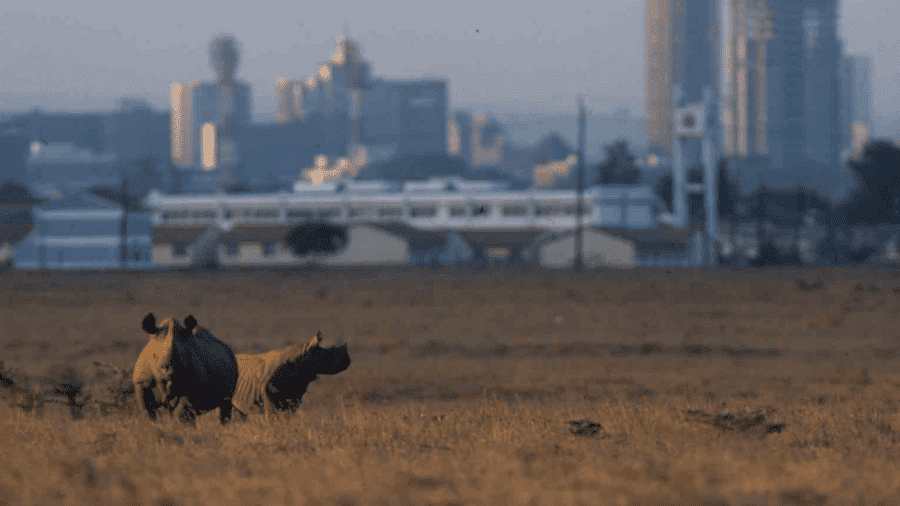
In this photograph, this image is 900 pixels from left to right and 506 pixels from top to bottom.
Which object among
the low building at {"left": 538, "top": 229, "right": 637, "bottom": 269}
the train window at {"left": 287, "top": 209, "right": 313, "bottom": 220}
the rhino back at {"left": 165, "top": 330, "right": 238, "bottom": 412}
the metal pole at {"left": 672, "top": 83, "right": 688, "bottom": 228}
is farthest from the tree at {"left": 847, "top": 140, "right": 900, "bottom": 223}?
the rhino back at {"left": 165, "top": 330, "right": 238, "bottom": 412}

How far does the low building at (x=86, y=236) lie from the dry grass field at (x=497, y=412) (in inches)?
3024

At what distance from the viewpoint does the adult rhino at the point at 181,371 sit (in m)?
12.4

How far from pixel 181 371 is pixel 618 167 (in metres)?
183

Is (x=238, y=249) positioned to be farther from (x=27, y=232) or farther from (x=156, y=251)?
(x=27, y=232)

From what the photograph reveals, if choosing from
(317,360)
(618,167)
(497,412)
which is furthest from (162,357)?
(618,167)

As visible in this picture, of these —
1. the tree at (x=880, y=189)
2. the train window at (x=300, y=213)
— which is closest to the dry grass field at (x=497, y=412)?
the tree at (x=880, y=189)

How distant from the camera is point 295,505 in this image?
838cm

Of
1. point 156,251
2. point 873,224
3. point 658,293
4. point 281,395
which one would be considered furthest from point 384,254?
point 281,395

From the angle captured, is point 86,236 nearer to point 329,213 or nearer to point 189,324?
point 329,213

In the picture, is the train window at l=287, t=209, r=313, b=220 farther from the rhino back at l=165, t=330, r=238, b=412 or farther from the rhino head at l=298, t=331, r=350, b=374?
the rhino back at l=165, t=330, r=238, b=412

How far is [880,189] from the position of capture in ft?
479

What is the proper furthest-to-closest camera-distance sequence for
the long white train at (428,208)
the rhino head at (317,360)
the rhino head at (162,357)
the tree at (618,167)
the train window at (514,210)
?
the tree at (618,167) → the train window at (514,210) → the long white train at (428,208) → the rhino head at (317,360) → the rhino head at (162,357)

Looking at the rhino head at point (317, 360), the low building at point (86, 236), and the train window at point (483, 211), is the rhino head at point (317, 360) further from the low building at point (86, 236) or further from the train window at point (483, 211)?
the train window at point (483, 211)

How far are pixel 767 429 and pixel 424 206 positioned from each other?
140305 millimetres
